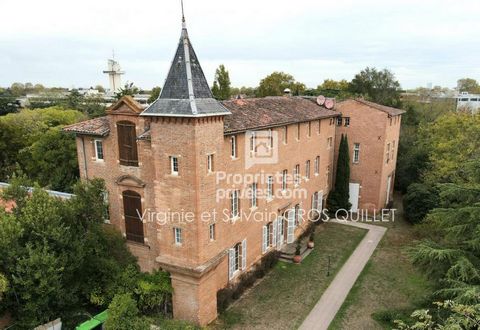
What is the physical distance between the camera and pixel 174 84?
1698 cm

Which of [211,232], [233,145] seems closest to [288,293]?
[211,232]

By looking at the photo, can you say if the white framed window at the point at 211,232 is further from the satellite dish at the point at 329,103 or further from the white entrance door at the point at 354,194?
the white entrance door at the point at 354,194

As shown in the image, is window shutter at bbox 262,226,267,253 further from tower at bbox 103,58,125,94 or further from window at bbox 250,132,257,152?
tower at bbox 103,58,125,94

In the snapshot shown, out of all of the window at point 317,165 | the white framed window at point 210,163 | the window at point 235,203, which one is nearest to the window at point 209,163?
the white framed window at point 210,163

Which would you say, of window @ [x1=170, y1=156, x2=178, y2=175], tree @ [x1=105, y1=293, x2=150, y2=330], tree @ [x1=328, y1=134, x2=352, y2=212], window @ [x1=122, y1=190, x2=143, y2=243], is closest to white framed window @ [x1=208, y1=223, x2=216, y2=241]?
window @ [x1=170, y1=156, x2=178, y2=175]

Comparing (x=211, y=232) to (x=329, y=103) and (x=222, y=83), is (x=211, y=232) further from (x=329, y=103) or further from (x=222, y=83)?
(x=222, y=83)

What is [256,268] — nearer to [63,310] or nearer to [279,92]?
[63,310]

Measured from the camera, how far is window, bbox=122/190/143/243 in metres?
20.1

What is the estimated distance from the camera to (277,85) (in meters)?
69.8

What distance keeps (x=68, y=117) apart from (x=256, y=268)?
38559mm

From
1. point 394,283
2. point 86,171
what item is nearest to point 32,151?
point 86,171

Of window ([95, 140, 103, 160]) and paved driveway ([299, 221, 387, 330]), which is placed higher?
window ([95, 140, 103, 160])

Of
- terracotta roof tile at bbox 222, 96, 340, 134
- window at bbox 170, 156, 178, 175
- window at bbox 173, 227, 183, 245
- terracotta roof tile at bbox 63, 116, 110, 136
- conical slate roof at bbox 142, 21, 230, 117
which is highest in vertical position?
conical slate roof at bbox 142, 21, 230, 117

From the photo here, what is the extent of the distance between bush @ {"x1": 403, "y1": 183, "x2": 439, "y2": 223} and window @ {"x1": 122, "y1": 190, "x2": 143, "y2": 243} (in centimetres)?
2515
